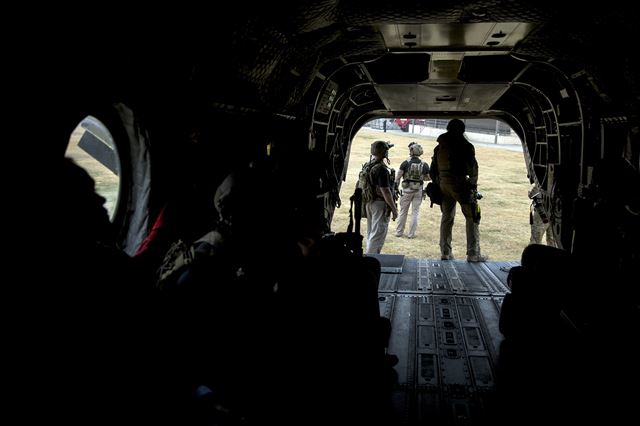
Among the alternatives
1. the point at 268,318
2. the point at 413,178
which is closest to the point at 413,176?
the point at 413,178

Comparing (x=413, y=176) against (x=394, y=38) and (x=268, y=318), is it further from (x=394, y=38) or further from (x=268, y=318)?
(x=268, y=318)

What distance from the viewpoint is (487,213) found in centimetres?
1243

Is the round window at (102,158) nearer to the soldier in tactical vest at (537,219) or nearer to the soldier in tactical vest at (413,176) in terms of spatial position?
the soldier in tactical vest at (537,219)

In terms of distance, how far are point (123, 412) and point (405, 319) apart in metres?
3.00

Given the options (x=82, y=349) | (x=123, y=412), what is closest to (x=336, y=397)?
(x=123, y=412)

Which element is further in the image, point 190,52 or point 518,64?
point 518,64

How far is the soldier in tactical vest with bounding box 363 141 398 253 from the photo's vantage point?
21.5 feet

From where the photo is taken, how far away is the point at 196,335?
169cm

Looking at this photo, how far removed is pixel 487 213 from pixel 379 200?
6.72m

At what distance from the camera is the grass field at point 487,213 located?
9.02 m

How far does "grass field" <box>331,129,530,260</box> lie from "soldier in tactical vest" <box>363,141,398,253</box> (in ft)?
5.62

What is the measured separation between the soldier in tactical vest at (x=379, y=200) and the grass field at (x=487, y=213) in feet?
5.62

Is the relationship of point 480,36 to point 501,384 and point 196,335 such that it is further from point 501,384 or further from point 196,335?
point 196,335

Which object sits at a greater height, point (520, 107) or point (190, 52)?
point (520, 107)
